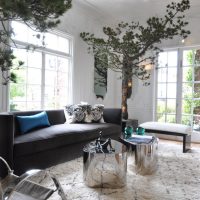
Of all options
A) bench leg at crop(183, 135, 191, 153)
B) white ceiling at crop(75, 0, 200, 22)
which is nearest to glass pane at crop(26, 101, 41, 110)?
white ceiling at crop(75, 0, 200, 22)

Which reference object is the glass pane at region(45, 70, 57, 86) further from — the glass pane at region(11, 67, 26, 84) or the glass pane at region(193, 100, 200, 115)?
the glass pane at region(193, 100, 200, 115)

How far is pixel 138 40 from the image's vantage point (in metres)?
5.15

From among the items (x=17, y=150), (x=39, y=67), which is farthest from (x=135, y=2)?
(x=17, y=150)

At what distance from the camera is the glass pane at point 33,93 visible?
4156 millimetres

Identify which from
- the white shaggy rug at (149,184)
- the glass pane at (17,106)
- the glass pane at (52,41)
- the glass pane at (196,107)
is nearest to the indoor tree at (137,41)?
the glass pane at (52,41)

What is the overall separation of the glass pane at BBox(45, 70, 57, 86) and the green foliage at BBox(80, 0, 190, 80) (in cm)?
111

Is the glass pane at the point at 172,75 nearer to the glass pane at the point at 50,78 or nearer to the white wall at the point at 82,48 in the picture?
the white wall at the point at 82,48

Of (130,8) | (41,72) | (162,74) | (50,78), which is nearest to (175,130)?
(162,74)

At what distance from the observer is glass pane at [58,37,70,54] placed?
4773 millimetres

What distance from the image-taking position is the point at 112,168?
2.68 m

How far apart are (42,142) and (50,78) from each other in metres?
2.03

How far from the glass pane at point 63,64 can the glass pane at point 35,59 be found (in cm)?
53

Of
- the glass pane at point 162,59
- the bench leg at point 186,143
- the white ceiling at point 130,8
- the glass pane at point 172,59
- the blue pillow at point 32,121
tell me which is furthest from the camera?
the glass pane at point 162,59

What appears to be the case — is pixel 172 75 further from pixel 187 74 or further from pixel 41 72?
pixel 41 72
